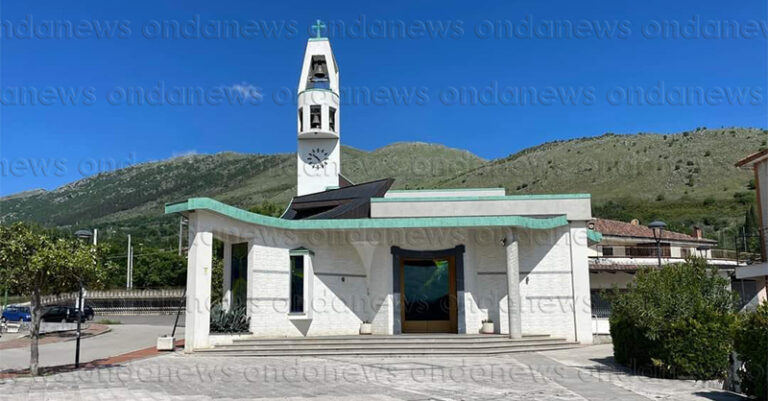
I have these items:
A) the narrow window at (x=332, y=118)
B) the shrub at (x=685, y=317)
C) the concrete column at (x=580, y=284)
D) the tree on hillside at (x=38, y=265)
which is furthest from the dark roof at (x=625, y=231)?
the tree on hillside at (x=38, y=265)

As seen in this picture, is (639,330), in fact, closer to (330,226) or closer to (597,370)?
(597,370)

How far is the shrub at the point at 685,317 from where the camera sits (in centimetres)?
1213

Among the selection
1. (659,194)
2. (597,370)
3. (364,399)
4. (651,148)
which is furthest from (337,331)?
(651,148)

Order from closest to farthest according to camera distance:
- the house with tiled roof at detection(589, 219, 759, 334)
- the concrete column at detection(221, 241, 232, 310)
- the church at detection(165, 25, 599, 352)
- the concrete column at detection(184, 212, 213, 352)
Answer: the concrete column at detection(184, 212, 213, 352) < the church at detection(165, 25, 599, 352) < the concrete column at detection(221, 241, 232, 310) < the house with tiled roof at detection(589, 219, 759, 334)

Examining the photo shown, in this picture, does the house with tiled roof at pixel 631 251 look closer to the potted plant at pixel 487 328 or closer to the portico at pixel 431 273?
the portico at pixel 431 273

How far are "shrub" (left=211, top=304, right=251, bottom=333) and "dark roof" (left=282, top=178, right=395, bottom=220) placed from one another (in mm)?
4733

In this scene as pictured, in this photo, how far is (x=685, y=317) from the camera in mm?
12281

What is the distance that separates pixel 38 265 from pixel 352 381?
698 centimetres

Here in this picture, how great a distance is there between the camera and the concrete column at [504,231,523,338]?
19625mm

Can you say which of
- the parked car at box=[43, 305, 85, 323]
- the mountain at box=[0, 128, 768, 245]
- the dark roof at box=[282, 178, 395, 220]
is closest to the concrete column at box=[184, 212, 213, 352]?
the dark roof at box=[282, 178, 395, 220]

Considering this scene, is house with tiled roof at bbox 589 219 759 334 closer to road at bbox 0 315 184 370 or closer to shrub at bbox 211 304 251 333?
shrub at bbox 211 304 251 333

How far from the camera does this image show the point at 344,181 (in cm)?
3622

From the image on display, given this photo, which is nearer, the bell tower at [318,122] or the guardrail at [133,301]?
the bell tower at [318,122]

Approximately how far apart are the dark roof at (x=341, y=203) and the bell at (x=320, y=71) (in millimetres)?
9231
